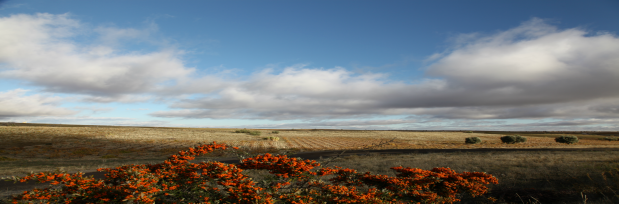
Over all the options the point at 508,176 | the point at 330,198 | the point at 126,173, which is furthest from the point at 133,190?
the point at 508,176

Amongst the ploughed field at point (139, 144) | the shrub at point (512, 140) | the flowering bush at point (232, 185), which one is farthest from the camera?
the shrub at point (512, 140)

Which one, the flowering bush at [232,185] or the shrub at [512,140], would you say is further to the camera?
the shrub at [512,140]

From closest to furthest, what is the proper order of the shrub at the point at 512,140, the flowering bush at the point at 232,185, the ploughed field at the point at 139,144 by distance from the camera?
the flowering bush at the point at 232,185 < the ploughed field at the point at 139,144 < the shrub at the point at 512,140

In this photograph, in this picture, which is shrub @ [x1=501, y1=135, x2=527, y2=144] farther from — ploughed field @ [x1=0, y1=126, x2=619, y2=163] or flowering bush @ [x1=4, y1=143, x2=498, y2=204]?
flowering bush @ [x1=4, y1=143, x2=498, y2=204]

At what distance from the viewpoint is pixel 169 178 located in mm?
5625

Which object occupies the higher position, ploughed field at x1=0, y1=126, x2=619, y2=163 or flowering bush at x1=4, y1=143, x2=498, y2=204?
flowering bush at x1=4, y1=143, x2=498, y2=204

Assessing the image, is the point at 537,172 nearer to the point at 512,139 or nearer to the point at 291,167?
the point at 291,167

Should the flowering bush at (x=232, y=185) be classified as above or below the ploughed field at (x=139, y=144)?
above

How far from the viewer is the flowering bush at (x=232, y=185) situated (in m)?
4.77

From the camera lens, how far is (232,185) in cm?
537

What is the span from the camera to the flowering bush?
4.77 metres

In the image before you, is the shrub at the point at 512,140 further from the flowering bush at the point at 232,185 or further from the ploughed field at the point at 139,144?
the flowering bush at the point at 232,185

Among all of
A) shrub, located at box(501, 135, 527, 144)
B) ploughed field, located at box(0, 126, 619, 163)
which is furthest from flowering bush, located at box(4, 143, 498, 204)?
shrub, located at box(501, 135, 527, 144)

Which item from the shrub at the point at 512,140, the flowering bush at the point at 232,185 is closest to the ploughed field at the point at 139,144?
the shrub at the point at 512,140
